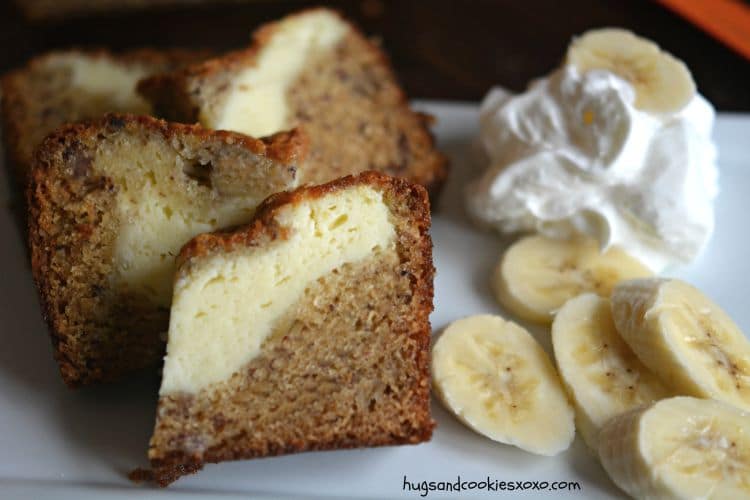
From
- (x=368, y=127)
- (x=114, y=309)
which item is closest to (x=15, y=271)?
(x=114, y=309)

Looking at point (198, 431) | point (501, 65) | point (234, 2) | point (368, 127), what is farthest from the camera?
point (234, 2)

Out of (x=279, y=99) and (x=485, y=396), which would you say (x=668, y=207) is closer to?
(x=485, y=396)

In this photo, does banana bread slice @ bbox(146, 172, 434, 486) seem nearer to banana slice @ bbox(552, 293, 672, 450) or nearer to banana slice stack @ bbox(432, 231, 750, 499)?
banana slice stack @ bbox(432, 231, 750, 499)

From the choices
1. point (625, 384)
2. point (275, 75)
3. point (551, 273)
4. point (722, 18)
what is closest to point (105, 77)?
point (275, 75)

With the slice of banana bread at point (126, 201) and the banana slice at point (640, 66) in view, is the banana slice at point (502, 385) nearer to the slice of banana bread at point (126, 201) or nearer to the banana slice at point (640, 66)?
the slice of banana bread at point (126, 201)

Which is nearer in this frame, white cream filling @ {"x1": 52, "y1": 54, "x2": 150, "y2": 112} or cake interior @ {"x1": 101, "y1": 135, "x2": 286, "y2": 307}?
cake interior @ {"x1": 101, "y1": 135, "x2": 286, "y2": 307}

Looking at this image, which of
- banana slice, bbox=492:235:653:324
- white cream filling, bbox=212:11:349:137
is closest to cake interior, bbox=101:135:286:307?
white cream filling, bbox=212:11:349:137
